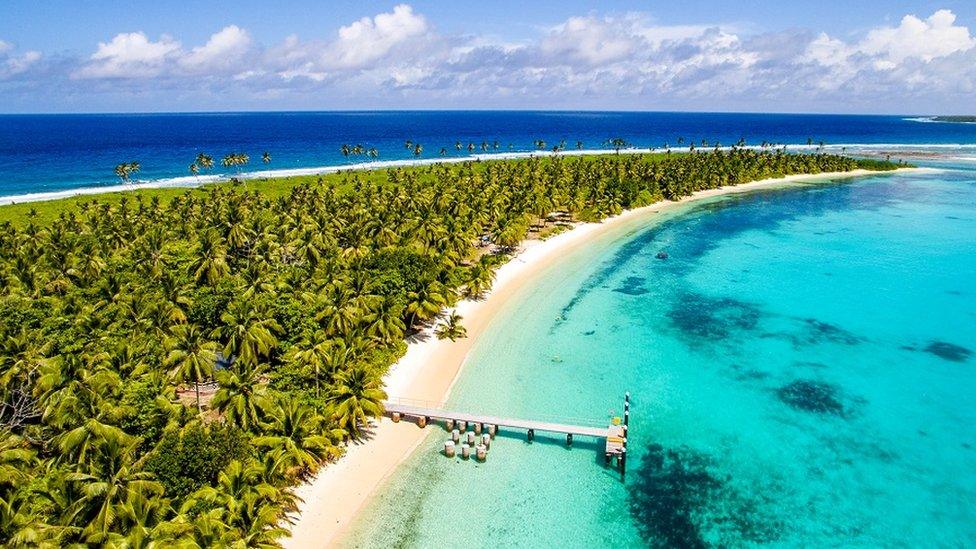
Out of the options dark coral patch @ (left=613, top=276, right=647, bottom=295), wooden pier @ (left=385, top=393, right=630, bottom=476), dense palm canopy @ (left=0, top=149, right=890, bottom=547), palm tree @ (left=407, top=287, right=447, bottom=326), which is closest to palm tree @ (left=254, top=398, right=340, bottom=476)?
dense palm canopy @ (left=0, top=149, right=890, bottom=547)

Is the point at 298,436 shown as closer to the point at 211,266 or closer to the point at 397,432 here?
the point at 397,432

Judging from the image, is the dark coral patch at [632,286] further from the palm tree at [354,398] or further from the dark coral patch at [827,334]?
the palm tree at [354,398]

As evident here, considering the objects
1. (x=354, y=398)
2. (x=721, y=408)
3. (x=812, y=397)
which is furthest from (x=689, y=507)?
(x=354, y=398)

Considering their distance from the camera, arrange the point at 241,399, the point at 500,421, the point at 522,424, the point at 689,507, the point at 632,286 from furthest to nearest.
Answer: the point at 632,286, the point at 500,421, the point at 522,424, the point at 241,399, the point at 689,507

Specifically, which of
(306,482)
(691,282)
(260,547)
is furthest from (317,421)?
(691,282)

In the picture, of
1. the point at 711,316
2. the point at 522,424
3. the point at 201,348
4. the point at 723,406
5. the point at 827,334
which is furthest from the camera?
the point at 711,316

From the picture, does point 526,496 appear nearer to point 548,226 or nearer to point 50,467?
point 50,467
